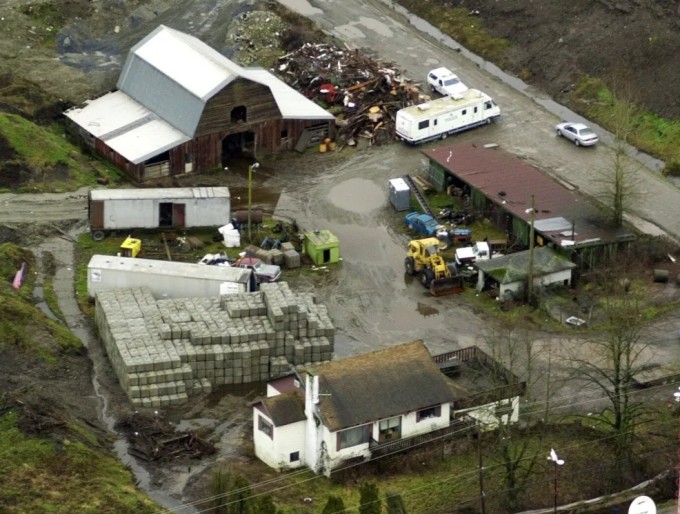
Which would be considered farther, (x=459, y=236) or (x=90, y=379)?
(x=459, y=236)

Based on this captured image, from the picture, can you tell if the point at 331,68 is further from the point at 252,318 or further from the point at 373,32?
the point at 252,318

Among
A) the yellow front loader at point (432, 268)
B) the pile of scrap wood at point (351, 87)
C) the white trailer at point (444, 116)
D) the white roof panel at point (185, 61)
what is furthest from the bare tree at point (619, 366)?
the white roof panel at point (185, 61)

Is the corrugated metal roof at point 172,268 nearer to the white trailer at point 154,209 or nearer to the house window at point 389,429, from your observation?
the white trailer at point 154,209

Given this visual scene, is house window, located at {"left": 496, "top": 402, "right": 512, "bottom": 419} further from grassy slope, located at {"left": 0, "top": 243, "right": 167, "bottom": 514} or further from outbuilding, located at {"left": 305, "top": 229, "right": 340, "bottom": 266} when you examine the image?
outbuilding, located at {"left": 305, "top": 229, "right": 340, "bottom": 266}

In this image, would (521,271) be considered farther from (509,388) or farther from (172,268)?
(172,268)

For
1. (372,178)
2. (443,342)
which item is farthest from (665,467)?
(372,178)

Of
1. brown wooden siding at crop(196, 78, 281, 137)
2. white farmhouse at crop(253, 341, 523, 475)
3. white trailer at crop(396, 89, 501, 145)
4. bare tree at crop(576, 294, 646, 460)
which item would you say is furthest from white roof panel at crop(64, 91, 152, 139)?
bare tree at crop(576, 294, 646, 460)
